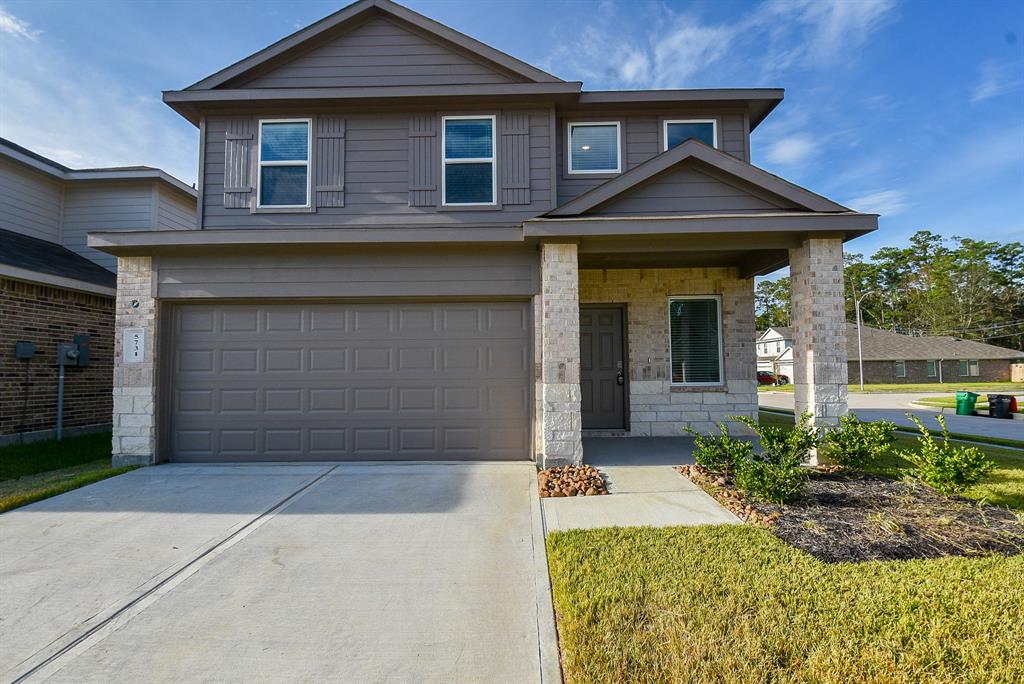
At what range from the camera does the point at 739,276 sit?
8.84m

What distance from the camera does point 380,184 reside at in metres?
7.88

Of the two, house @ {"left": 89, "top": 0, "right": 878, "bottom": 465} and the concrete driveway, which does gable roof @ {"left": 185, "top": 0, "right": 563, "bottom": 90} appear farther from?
the concrete driveway

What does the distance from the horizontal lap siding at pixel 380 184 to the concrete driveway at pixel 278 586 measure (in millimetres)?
4179

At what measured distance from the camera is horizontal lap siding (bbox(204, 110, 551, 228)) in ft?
25.6

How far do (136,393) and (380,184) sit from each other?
4.78 meters

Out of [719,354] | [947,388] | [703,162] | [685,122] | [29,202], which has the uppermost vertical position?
[685,122]

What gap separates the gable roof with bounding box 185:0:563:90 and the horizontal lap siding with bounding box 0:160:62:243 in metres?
6.18

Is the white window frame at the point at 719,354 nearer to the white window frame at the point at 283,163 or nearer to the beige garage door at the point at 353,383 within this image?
the beige garage door at the point at 353,383

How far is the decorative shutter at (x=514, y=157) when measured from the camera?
7.77m

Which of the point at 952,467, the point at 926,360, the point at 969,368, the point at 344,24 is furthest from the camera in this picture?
the point at 969,368

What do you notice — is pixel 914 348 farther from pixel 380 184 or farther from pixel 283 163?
pixel 283 163

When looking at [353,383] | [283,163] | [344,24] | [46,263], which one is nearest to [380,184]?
[283,163]

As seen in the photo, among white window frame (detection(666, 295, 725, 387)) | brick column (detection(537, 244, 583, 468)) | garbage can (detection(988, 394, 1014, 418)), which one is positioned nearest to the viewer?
brick column (detection(537, 244, 583, 468))

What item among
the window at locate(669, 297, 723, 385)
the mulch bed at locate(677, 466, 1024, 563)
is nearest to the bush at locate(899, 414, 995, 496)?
the mulch bed at locate(677, 466, 1024, 563)
